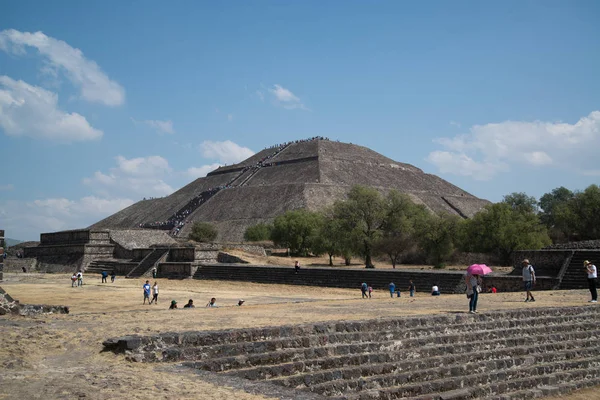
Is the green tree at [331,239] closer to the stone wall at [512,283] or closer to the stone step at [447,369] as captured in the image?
the stone wall at [512,283]

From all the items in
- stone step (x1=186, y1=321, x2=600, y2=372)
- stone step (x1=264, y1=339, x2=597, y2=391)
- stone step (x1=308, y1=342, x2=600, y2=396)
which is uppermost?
stone step (x1=186, y1=321, x2=600, y2=372)

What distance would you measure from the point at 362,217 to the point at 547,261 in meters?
19.6

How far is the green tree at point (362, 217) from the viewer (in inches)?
1676

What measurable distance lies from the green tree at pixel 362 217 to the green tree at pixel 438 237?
337cm

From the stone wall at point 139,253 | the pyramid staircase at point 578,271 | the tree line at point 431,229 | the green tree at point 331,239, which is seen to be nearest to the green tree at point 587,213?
the tree line at point 431,229

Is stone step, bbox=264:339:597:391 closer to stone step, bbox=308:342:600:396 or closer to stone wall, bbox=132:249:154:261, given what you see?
stone step, bbox=308:342:600:396

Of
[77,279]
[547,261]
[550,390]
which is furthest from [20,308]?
[547,261]

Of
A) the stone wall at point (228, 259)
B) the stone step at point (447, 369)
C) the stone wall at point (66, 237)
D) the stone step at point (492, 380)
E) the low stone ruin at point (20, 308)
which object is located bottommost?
the stone step at point (492, 380)

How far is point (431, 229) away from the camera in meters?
44.8

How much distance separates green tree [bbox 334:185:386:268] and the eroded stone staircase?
29.4m

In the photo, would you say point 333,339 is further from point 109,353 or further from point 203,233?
point 203,233

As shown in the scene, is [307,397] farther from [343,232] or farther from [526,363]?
[343,232]

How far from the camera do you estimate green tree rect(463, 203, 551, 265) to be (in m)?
40.7

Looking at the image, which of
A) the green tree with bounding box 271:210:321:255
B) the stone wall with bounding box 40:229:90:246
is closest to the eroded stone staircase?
the stone wall with bounding box 40:229:90:246
